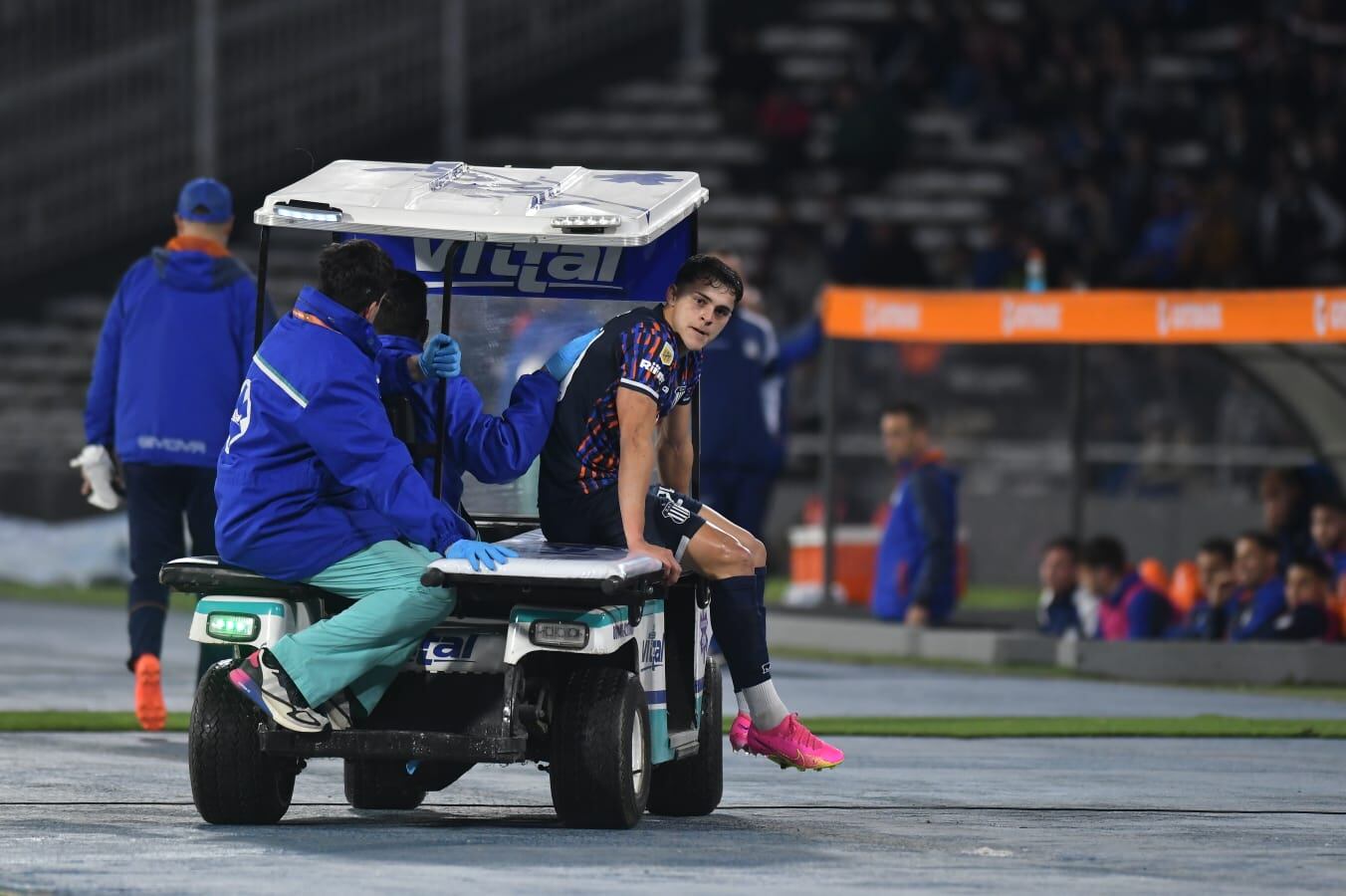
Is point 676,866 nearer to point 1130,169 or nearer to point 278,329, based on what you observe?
point 278,329

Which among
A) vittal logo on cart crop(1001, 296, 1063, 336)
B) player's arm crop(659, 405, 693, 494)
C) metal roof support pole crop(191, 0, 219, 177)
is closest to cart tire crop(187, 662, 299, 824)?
player's arm crop(659, 405, 693, 494)

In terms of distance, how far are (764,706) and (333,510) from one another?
1727mm

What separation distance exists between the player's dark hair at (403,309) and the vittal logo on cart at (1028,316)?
856cm

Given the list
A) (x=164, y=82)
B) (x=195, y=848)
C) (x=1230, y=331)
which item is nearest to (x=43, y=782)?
(x=195, y=848)

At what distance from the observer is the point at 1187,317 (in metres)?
16.2

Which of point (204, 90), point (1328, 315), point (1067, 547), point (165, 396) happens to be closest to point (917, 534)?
point (1067, 547)

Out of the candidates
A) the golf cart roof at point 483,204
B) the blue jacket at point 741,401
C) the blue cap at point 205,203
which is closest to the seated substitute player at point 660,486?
the golf cart roof at point 483,204

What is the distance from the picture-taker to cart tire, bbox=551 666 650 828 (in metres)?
8.17

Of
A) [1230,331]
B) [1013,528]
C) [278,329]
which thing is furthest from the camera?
[1013,528]

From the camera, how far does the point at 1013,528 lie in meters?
22.2

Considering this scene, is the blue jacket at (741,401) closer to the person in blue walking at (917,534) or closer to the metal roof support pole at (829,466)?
the person in blue walking at (917,534)

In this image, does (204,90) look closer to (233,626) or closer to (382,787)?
(382,787)

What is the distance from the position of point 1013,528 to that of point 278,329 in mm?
14533

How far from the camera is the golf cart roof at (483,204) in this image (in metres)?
8.45
